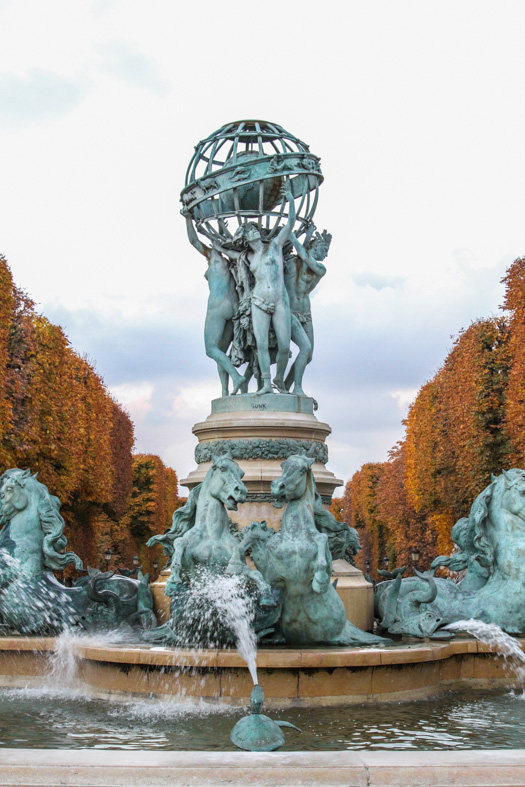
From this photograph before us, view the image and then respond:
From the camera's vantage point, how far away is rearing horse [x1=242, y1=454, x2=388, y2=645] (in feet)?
23.9

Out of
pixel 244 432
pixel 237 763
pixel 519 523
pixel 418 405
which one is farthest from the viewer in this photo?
pixel 418 405

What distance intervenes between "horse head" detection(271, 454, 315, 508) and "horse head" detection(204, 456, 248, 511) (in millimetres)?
343

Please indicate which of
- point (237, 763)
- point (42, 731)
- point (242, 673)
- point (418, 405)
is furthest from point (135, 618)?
point (418, 405)

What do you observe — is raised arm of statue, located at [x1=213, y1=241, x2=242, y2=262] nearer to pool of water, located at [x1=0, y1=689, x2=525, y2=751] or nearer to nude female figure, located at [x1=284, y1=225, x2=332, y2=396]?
nude female figure, located at [x1=284, y1=225, x2=332, y2=396]

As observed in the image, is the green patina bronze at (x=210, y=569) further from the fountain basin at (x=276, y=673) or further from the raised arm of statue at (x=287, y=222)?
the raised arm of statue at (x=287, y=222)

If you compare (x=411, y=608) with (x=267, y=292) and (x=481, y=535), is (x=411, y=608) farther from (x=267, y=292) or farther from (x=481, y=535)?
(x=267, y=292)

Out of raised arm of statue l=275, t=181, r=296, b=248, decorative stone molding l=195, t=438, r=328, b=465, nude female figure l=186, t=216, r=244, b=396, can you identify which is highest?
raised arm of statue l=275, t=181, r=296, b=248

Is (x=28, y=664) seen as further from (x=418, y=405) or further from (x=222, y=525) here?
(x=418, y=405)

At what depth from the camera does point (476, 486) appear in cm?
2459

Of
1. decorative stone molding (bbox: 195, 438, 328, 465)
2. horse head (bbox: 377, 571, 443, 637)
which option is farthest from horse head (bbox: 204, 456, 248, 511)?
horse head (bbox: 377, 571, 443, 637)

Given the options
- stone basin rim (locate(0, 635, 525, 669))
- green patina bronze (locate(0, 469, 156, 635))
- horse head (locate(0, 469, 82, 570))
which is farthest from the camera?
horse head (locate(0, 469, 82, 570))

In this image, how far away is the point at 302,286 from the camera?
1120 cm

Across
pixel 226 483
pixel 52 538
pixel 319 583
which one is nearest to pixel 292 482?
pixel 226 483

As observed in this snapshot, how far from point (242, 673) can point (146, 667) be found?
2.58 ft
